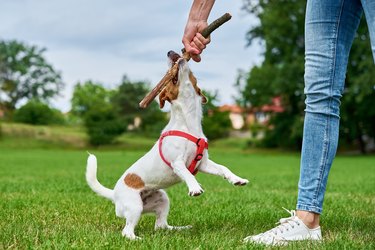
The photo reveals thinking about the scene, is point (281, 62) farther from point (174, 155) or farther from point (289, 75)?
point (174, 155)

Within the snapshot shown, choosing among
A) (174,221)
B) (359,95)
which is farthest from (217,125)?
(174,221)

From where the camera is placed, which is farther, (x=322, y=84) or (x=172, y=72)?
(x=172, y=72)

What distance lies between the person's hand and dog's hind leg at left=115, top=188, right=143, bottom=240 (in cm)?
114

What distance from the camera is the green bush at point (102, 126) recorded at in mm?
50750

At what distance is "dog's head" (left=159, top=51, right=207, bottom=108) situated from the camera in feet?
13.2

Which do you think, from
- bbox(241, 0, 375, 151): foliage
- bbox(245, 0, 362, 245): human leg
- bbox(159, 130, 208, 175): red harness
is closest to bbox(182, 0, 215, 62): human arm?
bbox(159, 130, 208, 175): red harness

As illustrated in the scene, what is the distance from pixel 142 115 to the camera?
64.8 metres

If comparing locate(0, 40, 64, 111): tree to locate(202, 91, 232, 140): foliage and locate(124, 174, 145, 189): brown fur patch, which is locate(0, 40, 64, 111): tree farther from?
locate(124, 174, 145, 189): brown fur patch

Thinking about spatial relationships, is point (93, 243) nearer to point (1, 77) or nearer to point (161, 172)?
point (161, 172)

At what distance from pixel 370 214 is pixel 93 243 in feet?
10.2

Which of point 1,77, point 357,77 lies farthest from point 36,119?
point 357,77

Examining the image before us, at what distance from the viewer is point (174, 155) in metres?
3.94

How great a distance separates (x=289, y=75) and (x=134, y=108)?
106ft

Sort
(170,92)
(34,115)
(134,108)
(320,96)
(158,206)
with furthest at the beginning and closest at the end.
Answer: (34,115), (134,108), (158,206), (170,92), (320,96)
